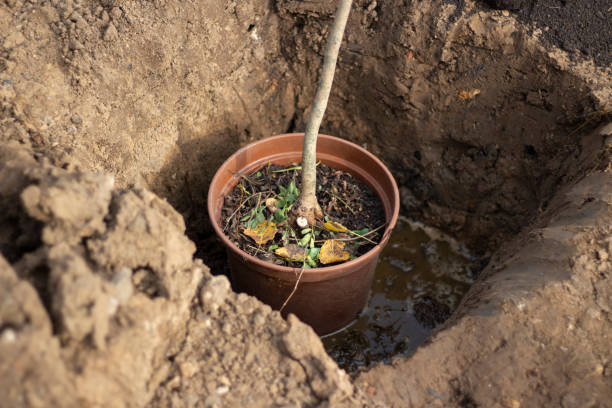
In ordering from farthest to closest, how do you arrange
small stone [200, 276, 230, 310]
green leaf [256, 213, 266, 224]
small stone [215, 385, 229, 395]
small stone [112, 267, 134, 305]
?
green leaf [256, 213, 266, 224] < small stone [200, 276, 230, 310] < small stone [215, 385, 229, 395] < small stone [112, 267, 134, 305]

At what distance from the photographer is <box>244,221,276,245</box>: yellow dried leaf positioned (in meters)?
2.06

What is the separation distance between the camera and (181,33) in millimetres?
2189

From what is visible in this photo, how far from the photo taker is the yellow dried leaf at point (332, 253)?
199 cm

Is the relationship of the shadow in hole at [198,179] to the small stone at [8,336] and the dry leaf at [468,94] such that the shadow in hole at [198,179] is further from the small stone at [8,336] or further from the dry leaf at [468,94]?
the small stone at [8,336]

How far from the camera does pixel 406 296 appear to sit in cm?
252

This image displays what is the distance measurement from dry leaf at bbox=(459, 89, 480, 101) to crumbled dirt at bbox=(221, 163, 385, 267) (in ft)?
2.34

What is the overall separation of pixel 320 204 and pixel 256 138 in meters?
0.69

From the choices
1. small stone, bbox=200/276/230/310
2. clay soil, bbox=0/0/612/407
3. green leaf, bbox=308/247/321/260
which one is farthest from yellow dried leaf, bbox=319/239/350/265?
small stone, bbox=200/276/230/310

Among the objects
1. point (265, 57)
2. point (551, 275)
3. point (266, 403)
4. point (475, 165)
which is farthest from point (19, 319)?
point (475, 165)

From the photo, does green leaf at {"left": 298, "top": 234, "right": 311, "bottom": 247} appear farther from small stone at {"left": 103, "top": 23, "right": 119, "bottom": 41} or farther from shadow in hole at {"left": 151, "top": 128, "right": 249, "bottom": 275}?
small stone at {"left": 103, "top": 23, "right": 119, "bottom": 41}

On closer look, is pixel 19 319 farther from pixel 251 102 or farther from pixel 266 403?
pixel 251 102

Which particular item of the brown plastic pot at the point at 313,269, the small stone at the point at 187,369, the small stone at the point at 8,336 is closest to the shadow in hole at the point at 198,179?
the brown plastic pot at the point at 313,269

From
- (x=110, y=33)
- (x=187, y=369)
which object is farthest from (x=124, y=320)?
(x=110, y=33)

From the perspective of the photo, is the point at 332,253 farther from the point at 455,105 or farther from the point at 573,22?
the point at 573,22
